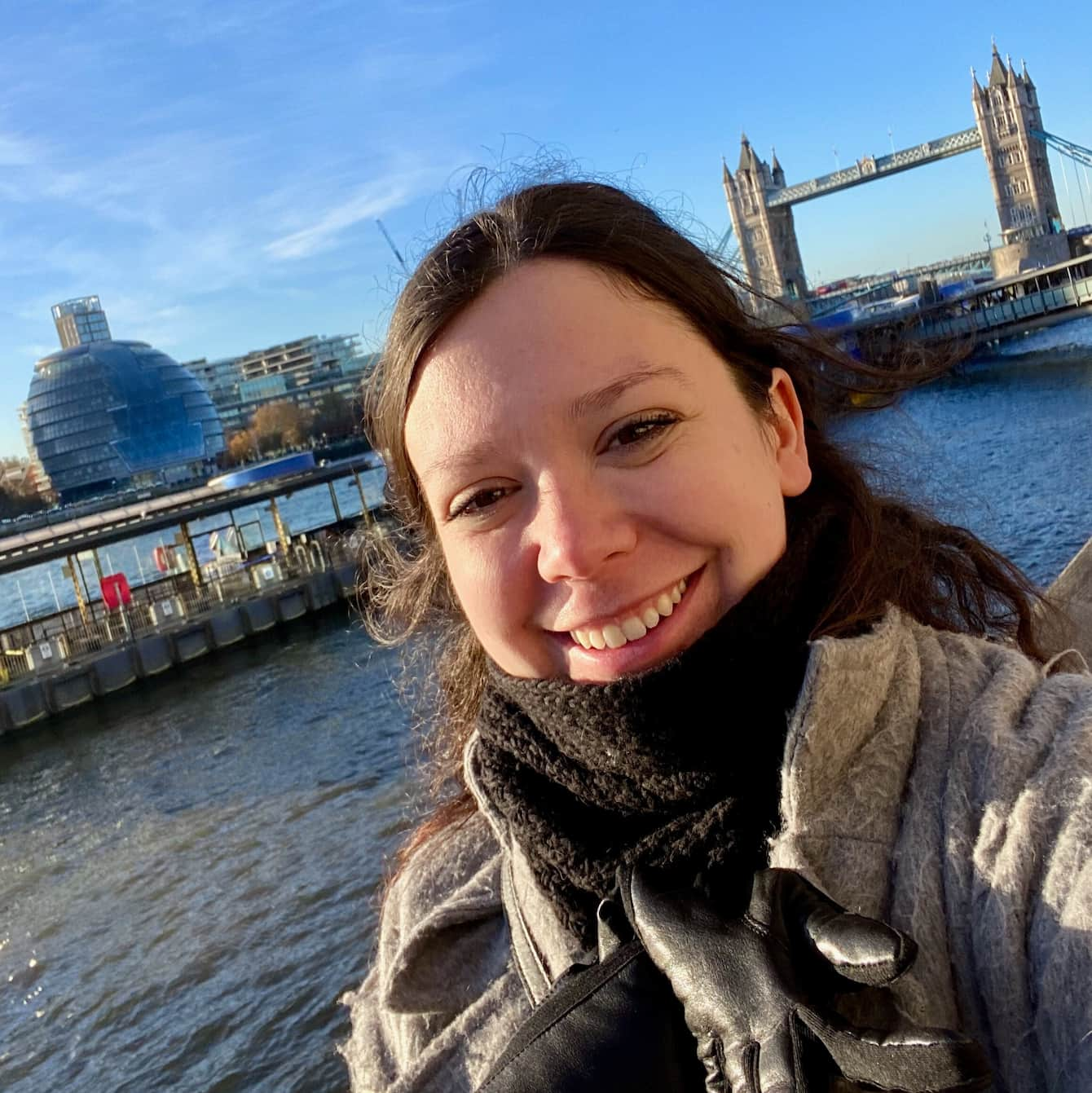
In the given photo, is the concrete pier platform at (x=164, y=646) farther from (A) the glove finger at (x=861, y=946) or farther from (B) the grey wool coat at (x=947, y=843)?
(A) the glove finger at (x=861, y=946)

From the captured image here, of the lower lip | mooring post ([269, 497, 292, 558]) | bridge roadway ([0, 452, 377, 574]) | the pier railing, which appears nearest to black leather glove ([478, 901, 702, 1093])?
the lower lip

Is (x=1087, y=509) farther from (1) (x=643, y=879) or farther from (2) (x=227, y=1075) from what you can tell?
(1) (x=643, y=879)

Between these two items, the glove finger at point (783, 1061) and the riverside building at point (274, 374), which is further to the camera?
the riverside building at point (274, 374)

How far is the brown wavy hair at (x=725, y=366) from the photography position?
4.69 feet

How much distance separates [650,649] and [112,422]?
127942mm

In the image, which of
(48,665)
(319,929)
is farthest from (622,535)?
(48,665)

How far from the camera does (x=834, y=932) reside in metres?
0.97

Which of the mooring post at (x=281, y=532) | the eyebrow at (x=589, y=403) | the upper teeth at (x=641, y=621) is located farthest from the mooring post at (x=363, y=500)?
the upper teeth at (x=641, y=621)

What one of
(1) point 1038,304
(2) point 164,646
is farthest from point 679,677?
(1) point 1038,304

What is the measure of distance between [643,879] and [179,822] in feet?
51.3

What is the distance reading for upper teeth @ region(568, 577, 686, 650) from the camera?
1297 millimetres

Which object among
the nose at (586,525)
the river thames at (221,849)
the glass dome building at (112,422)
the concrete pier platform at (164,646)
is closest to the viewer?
the nose at (586,525)

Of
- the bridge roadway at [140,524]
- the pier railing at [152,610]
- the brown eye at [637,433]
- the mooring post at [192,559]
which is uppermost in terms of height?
the bridge roadway at [140,524]

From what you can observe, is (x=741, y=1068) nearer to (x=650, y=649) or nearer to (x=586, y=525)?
(x=650, y=649)
